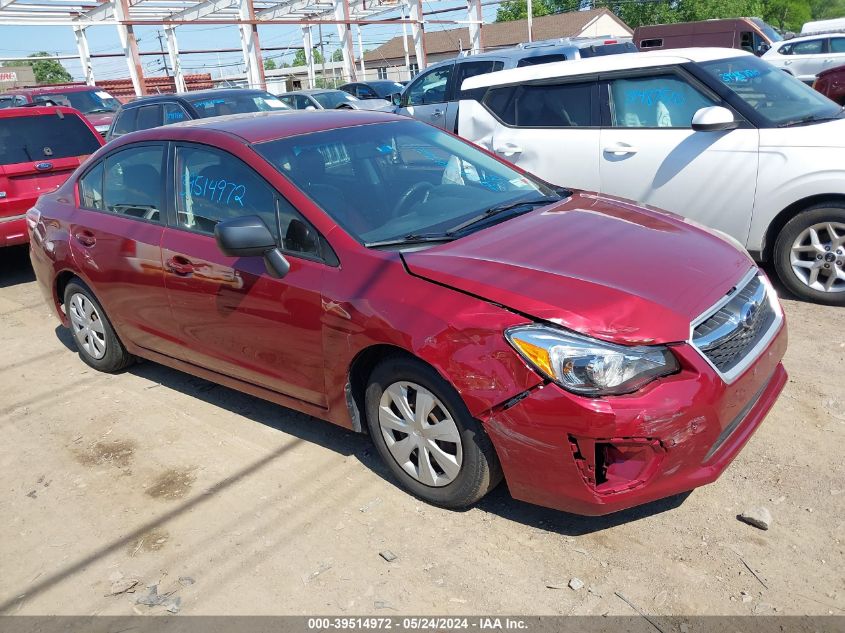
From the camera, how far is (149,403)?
4867 millimetres

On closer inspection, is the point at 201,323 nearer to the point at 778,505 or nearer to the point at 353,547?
the point at 353,547

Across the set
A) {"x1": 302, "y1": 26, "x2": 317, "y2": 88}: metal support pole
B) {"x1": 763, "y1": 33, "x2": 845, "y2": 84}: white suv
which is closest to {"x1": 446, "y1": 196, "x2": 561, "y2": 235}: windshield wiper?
{"x1": 763, "y1": 33, "x2": 845, "y2": 84}: white suv

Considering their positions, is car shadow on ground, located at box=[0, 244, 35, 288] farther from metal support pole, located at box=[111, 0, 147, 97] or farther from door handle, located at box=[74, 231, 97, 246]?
metal support pole, located at box=[111, 0, 147, 97]

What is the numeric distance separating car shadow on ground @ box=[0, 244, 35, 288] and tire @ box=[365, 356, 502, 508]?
21.3 feet

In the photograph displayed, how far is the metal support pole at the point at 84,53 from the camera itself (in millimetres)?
24948

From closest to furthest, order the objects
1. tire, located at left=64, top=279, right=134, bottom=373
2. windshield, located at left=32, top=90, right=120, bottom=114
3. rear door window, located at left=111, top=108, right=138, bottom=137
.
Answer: tire, located at left=64, top=279, right=134, bottom=373 < rear door window, located at left=111, top=108, right=138, bottom=137 < windshield, located at left=32, top=90, right=120, bottom=114

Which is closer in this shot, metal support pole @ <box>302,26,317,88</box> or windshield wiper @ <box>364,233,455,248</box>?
windshield wiper @ <box>364,233,455,248</box>

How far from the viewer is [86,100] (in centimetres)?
1683

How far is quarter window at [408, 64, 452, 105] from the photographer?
11.5 meters

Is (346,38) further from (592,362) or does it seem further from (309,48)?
(592,362)

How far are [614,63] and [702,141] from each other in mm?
1063

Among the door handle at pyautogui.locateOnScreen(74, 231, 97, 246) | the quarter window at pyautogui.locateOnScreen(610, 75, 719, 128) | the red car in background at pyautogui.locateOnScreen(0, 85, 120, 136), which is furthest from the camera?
the red car in background at pyautogui.locateOnScreen(0, 85, 120, 136)

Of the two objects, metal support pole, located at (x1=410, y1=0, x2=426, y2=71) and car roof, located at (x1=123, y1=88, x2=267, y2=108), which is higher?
metal support pole, located at (x1=410, y1=0, x2=426, y2=71)

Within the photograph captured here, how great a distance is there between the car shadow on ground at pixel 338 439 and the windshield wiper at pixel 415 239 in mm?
1150
